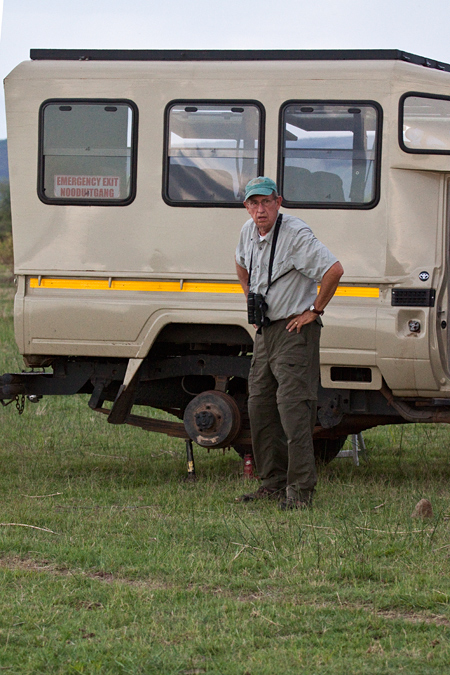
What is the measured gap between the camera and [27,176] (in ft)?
22.1

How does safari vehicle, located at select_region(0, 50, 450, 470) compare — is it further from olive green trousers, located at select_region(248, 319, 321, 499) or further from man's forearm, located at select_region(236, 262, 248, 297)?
olive green trousers, located at select_region(248, 319, 321, 499)

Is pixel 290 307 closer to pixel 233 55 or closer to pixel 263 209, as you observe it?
pixel 263 209

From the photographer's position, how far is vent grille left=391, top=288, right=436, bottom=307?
6.29 m

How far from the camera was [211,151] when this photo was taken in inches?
259

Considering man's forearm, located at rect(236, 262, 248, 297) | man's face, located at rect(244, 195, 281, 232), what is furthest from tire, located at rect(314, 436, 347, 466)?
man's face, located at rect(244, 195, 281, 232)

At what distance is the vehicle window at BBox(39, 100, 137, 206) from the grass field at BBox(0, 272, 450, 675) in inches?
81.7

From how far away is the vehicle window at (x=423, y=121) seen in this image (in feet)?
20.7

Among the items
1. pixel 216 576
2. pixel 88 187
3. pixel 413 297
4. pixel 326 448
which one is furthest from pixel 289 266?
pixel 326 448

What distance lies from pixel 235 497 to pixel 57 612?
2.42 metres

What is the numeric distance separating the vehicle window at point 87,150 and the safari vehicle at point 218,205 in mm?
10

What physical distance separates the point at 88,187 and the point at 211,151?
920 mm

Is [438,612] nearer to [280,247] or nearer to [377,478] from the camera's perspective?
[280,247]

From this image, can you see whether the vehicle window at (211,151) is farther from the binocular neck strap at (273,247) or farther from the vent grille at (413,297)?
the vent grille at (413,297)

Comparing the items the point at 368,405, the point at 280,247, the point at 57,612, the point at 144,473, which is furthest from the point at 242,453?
the point at 57,612
